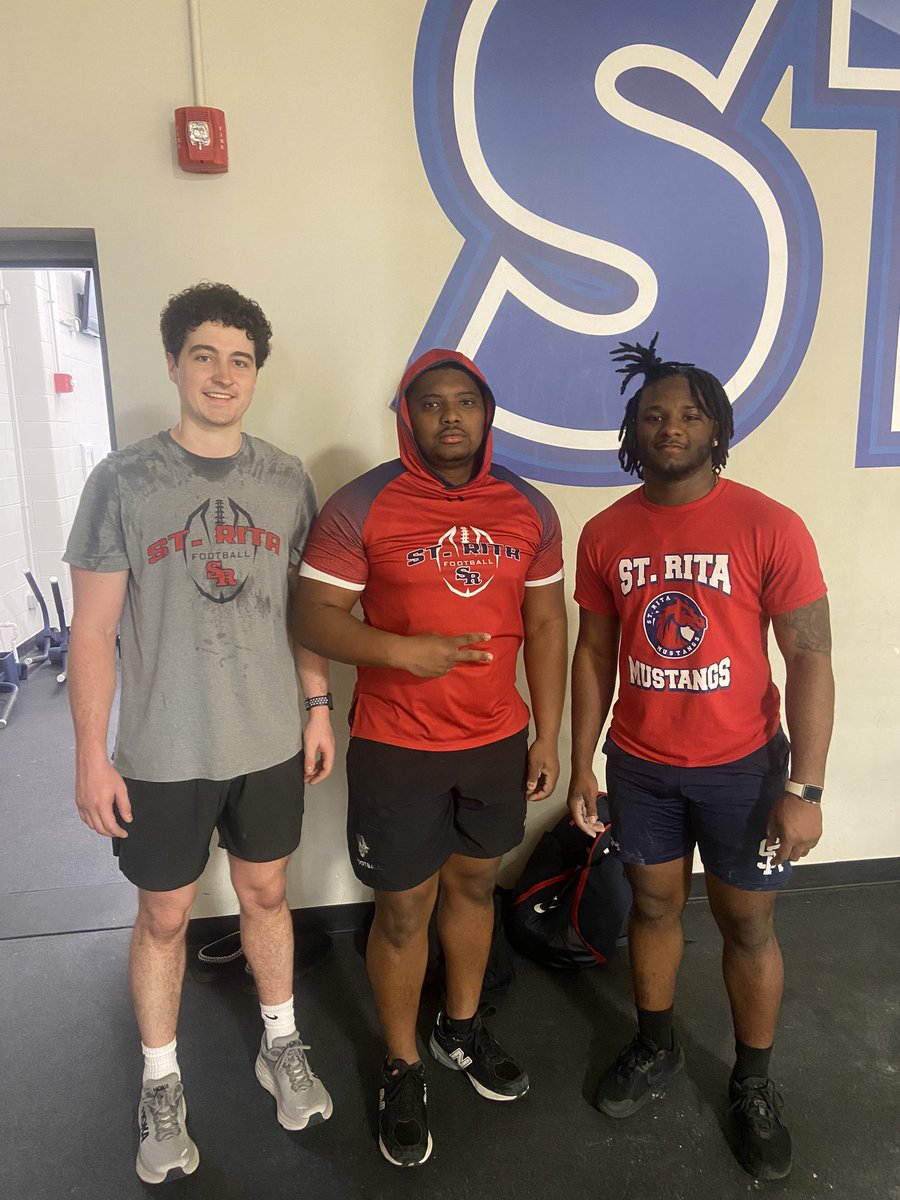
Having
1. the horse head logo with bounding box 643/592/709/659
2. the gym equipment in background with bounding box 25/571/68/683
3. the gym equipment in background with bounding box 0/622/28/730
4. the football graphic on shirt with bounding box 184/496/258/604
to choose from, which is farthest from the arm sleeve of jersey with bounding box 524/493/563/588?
the gym equipment in background with bounding box 25/571/68/683

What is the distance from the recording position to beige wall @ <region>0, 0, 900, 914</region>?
66.1 inches

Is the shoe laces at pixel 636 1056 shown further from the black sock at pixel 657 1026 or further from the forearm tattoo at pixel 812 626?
the forearm tattoo at pixel 812 626

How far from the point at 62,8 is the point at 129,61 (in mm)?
168

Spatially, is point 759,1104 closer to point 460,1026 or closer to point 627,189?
point 460,1026

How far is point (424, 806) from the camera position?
1.44 metres

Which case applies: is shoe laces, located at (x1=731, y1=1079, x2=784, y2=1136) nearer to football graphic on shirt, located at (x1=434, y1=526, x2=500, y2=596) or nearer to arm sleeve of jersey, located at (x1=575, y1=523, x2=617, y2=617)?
arm sleeve of jersey, located at (x1=575, y1=523, x2=617, y2=617)

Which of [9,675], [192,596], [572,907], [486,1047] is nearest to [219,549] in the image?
[192,596]

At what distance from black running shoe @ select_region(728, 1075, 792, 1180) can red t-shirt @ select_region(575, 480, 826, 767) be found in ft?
2.32

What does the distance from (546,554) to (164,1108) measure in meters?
1.35

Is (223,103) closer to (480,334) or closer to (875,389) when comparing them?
(480,334)

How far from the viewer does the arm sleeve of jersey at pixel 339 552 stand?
142cm

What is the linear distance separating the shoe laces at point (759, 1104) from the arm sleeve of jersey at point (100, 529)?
5.25ft

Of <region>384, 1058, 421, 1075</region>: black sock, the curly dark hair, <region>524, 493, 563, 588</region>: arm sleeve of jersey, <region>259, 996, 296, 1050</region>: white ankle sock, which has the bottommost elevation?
<region>384, 1058, 421, 1075</region>: black sock

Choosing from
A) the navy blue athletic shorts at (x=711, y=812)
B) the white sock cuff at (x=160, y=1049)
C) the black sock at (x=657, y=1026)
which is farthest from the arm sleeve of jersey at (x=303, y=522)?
the black sock at (x=657, y=1026)
